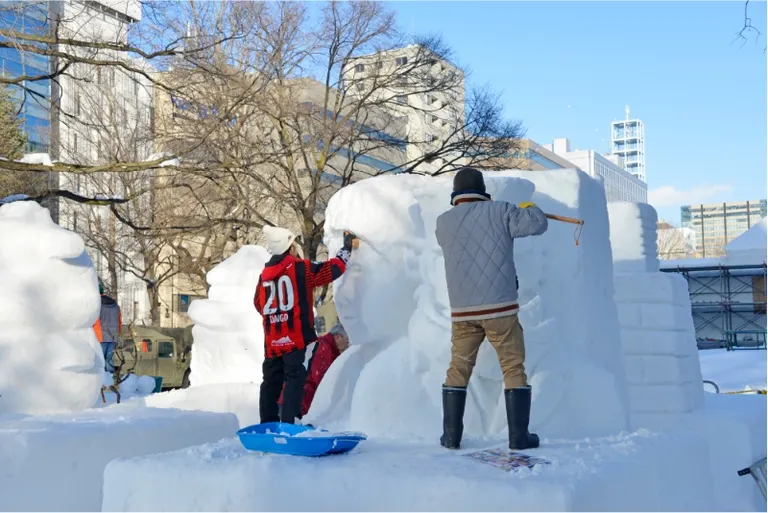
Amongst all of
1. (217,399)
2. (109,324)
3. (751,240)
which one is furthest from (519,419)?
(751,240)

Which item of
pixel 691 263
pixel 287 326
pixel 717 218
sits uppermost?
pixel 717 218

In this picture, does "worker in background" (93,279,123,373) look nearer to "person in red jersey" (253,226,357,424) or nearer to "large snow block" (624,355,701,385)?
"person in red jersey" (253,226,357,424)

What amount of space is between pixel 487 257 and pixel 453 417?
0.78 m

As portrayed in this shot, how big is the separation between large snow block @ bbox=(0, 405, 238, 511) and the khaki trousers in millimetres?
2278

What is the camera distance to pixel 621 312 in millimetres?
5848

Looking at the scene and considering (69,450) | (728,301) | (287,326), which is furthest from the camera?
(728,301)

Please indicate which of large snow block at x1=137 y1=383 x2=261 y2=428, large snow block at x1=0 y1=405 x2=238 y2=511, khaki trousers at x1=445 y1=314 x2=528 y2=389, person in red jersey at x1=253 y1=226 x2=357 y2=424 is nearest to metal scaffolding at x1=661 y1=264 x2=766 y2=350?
large snow block at x1=137 y1=383 x2=261 y2=428

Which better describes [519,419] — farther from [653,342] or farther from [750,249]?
[750,249]

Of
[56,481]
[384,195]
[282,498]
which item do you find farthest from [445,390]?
[56,481]

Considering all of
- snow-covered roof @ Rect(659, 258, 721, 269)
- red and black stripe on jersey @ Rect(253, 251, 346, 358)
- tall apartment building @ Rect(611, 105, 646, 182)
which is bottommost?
red and black stripe on jersey @ Rect(253, 251, 346, 358)

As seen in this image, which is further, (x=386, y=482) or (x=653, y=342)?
(x=653, y=342)

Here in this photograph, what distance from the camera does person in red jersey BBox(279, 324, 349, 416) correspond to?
280 inches

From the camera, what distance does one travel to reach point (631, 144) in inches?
7761

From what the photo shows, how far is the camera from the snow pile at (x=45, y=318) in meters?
5.95
